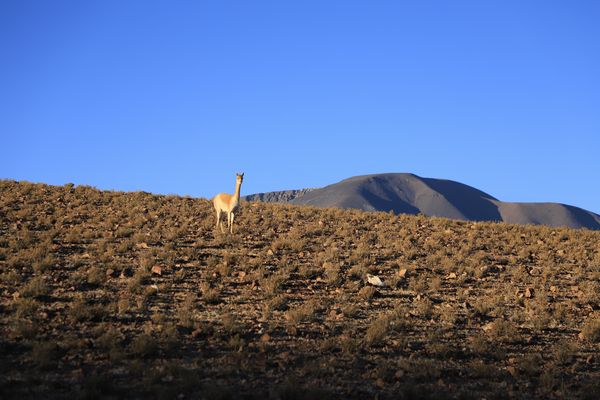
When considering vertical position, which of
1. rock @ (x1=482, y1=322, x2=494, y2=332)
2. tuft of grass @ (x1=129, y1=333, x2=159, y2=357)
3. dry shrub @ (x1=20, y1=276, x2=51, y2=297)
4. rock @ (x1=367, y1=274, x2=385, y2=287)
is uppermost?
dry shrub @ (x1=20, y1=276, x2=51, y2=297)

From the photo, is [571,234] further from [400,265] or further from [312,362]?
[312,362]

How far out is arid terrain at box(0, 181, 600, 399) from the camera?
33.8 feet

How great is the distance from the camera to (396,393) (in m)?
10.1

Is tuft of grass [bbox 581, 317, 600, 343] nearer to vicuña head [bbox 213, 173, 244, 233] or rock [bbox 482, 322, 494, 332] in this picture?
rock [bbox 482, 322, 494, 332]

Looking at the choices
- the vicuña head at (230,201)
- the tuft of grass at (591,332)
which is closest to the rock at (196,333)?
the tuft of grass at (591,332)

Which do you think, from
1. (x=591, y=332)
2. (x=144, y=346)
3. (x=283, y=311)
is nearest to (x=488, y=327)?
(x=591, y=332)

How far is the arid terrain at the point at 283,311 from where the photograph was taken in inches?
405

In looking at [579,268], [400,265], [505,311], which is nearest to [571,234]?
[579,268]

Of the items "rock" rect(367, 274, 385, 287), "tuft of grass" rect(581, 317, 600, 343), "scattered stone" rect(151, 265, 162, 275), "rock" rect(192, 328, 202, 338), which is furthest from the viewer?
"rock" rect(367, 274, 385, 287)

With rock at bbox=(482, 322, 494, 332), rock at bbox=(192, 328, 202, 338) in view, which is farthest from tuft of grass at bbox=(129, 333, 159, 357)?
rock at bbox=(482, 322, 494, 332)

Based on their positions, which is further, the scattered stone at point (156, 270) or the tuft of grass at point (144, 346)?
the scattered stone at point (156, 270)

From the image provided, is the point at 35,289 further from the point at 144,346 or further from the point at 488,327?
the point at 488,327

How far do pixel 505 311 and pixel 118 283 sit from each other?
32.5 ft

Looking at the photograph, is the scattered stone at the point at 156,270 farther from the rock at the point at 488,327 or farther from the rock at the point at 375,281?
the rock at the point at 488,327
